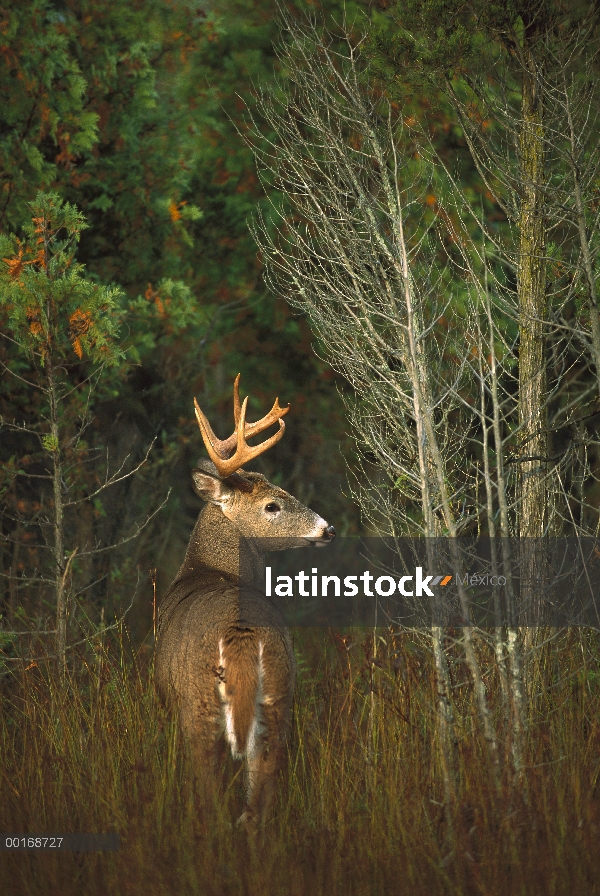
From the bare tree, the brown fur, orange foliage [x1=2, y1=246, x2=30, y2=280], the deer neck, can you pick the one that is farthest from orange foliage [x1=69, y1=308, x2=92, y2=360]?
the brown fur

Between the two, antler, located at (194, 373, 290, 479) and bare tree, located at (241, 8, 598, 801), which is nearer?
bare tree, located at (241, 8, 598, 801)

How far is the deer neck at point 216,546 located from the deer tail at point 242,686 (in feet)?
3.98

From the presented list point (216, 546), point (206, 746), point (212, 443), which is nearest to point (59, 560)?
point (216, 546)

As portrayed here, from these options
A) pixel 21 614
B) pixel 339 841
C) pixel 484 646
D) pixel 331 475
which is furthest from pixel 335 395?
pixel 339 841

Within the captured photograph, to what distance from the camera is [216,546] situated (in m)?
7.50

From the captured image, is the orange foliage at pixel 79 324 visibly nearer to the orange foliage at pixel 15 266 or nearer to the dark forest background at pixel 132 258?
the dark forest background at pixel 132 258

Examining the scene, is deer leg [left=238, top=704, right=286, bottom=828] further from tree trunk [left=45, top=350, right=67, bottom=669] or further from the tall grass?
tree trunk [left=45, top=350, right=67, bottom=669]

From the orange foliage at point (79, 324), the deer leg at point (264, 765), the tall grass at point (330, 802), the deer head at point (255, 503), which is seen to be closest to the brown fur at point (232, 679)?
the deer leg at point (264, 765)

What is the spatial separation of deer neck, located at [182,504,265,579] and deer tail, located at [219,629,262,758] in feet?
3.98

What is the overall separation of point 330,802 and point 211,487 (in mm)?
2222

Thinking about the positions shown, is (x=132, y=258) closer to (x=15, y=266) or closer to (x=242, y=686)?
(x=15, y=266)

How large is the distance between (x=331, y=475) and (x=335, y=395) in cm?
141

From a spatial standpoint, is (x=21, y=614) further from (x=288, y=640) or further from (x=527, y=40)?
(x=527, y=40)

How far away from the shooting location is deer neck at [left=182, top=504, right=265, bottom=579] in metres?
7.45
